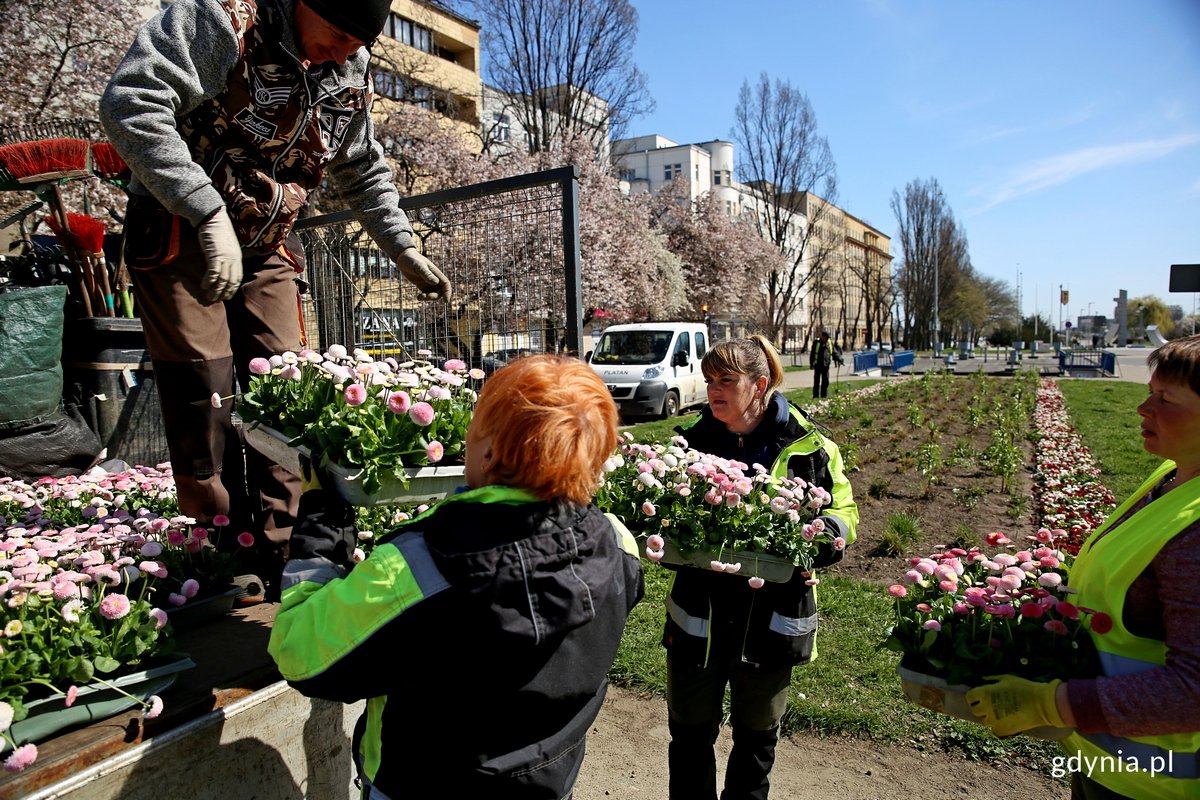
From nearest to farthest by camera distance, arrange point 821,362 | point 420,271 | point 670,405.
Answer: point 420,271
point 670,405
point 821,362

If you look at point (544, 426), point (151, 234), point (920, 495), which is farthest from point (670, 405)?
point (544, 426)

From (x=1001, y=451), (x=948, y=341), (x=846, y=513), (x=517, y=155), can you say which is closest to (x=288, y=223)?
(x=846, y=513)

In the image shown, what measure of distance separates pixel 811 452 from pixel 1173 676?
1.24 metres

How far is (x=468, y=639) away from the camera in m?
1.36

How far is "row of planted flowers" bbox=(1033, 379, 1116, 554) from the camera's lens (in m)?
6.05

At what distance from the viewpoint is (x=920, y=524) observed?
642 centimetres

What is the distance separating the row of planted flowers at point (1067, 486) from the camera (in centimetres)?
605

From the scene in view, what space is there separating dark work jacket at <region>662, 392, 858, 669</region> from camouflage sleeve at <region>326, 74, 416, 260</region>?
167 cm

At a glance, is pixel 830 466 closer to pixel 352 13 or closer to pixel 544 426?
pixel 544 426

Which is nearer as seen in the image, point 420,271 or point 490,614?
point 490,614

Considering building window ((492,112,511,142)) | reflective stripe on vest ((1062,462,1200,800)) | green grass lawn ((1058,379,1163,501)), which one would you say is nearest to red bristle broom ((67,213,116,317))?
Answer: reflective stripe on vest ((1062,462,1200,800))

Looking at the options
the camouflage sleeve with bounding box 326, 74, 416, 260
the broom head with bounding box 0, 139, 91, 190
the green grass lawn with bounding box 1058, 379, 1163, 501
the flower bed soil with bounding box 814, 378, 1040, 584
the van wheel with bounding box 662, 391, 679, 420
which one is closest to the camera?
the camouflage sleeve with bounding box 326, 74, 416, 260

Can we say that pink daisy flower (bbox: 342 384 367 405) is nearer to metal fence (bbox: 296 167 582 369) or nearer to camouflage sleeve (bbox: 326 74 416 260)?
camouflage sleeve (bbox: 326 74 416 260)

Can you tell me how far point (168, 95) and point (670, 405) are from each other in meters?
13.4
